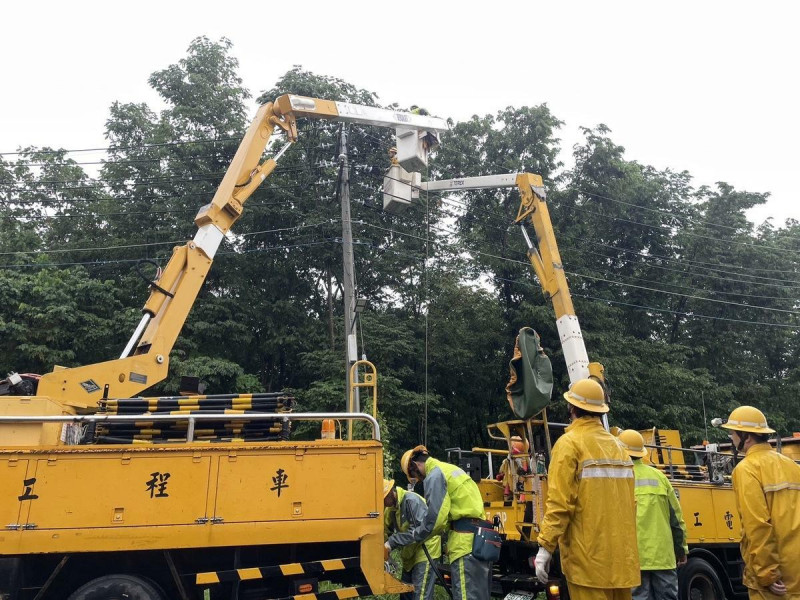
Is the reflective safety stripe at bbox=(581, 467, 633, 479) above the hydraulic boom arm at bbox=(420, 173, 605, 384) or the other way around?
the other way around

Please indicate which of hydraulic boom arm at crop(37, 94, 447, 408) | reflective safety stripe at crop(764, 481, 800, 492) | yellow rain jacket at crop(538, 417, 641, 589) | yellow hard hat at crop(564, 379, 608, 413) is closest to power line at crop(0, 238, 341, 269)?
hydraulic boom arm at crop(37, 94, 447, 408)

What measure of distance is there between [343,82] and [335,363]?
32.7ft

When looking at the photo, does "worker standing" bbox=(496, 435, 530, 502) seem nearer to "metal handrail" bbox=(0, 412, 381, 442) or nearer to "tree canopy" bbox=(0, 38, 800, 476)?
"metal handrail" bbox=(0, 412, 381, 442)

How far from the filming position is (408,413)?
64.5 ft

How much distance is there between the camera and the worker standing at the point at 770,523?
4320mm

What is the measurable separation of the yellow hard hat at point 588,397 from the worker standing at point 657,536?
1.65m

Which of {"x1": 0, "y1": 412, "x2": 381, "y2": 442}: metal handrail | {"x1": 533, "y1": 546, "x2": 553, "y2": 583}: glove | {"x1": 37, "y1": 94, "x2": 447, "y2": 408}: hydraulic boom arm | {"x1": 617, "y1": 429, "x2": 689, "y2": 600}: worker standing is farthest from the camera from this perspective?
{"x1": 37, "y1": 94, "x2": 447, "y2": 408}: hydraulic boom arm

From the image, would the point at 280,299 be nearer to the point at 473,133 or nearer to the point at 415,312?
the point at 415,312

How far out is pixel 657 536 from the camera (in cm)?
588

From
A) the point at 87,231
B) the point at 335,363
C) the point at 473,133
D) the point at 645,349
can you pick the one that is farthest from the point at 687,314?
the point at 87,231

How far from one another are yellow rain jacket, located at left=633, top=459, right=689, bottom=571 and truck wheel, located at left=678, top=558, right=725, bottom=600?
7.81 feet

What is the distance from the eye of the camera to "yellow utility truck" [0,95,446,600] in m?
Answer: 5.50

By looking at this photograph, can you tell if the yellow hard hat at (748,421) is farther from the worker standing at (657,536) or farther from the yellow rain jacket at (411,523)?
the yellow rain jacket at (411,523)

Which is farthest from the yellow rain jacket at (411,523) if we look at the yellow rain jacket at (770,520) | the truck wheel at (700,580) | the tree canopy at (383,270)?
the tree canopy at (383,270)
